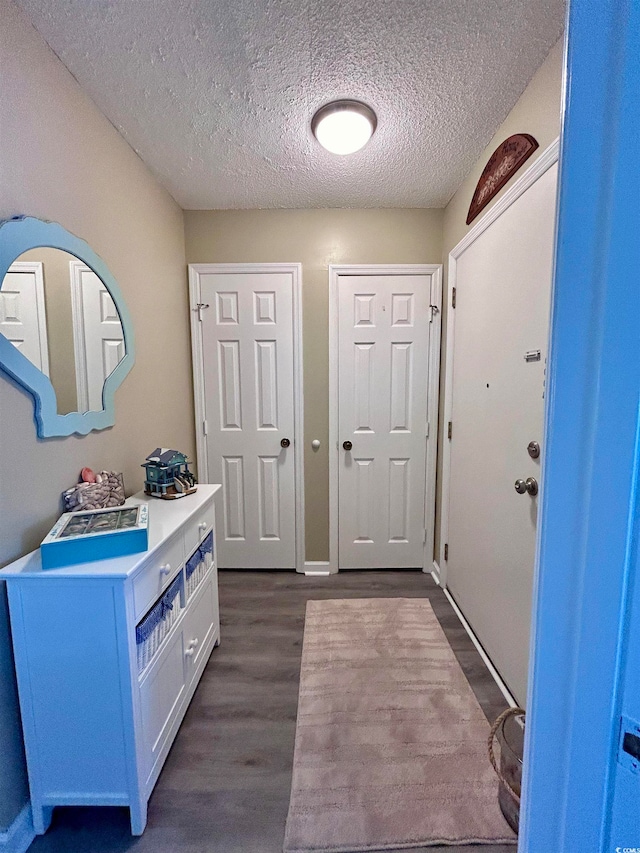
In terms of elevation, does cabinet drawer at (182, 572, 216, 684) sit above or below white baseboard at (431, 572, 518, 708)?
above

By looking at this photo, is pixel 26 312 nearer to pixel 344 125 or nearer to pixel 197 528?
pixel 197 528

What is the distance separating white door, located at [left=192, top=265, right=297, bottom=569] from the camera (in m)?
2.27

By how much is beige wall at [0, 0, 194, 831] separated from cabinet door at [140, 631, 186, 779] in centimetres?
37

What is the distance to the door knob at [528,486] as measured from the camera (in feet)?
4.15

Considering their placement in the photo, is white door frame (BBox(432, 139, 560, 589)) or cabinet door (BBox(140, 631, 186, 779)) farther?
white door frame (BBox(432, 139, 560, 589))

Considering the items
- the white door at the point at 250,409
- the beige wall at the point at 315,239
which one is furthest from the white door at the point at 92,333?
the beige wall at the point at 315,239

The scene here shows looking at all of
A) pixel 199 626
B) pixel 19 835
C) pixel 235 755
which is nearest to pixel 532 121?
pixel 199 626

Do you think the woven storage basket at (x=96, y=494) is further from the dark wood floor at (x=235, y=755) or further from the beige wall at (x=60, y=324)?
the dark wood floor at (x=235, y=755)

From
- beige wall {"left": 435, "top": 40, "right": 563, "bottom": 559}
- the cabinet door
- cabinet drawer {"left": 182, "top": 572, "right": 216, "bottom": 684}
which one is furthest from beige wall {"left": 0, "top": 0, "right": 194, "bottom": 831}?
beige wall {"left": 435, "top": 40, "right": 563, "bottom": 559}

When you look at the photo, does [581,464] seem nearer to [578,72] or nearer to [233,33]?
[578,72]

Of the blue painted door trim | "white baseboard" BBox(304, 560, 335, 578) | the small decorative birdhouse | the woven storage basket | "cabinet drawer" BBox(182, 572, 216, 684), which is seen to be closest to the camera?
the blue painted door trim

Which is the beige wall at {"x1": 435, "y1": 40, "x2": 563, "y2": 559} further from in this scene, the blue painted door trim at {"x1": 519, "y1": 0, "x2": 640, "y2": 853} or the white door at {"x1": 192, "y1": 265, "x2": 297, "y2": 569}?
the white door at {"x1": 192, "y1": 265, "x2": 297, "y2": 569}

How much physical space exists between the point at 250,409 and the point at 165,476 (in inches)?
36.6

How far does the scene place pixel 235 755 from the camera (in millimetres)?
1223
